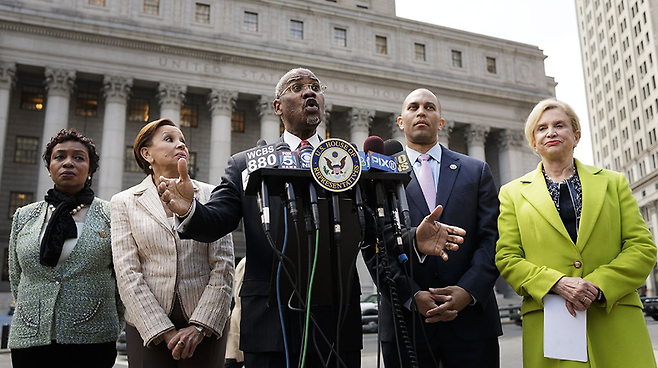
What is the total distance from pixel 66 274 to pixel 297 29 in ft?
114

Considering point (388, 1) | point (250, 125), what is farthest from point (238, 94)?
point (388, 1)

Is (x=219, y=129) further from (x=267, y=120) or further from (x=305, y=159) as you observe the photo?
(x=305, y=159)

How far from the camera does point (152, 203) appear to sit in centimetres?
420

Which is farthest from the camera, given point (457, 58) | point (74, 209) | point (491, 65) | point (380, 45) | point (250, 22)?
point (491, 65)

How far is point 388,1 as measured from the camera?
153 feet

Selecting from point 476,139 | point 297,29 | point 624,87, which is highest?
point 624,87

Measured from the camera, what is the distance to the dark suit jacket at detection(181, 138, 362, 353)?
10.1 ft

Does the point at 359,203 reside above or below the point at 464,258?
above

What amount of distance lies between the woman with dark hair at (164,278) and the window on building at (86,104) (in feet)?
107

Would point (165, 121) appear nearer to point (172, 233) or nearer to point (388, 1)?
point (172, 233)

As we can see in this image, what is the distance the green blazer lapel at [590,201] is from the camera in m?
3.78

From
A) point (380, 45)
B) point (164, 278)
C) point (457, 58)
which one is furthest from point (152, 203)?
point (457, 58)

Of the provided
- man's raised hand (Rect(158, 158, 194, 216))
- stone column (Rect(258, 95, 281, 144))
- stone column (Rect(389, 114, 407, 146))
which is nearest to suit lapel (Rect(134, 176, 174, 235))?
man's raised hand (Rect(158, 158, 194, 216))

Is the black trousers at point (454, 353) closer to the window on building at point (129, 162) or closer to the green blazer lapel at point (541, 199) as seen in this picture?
the green blazer lapel at point (541, 199)
